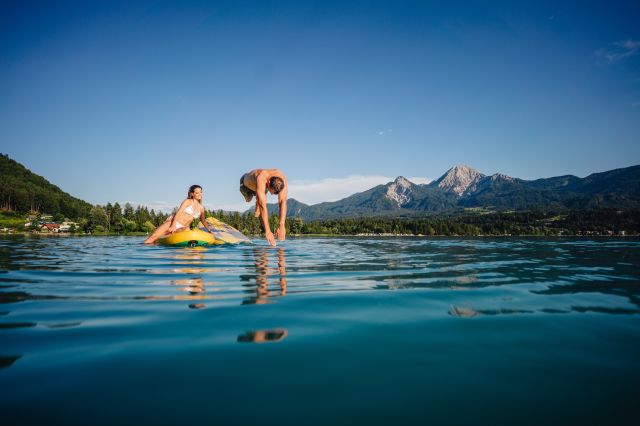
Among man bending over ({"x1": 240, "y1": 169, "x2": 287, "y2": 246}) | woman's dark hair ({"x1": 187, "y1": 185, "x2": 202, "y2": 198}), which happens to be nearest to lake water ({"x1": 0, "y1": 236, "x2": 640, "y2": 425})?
man bending over ({"x1": 240, "y1": 169, "x2": 287, "y2": 246})

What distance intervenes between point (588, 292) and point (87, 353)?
6677mm

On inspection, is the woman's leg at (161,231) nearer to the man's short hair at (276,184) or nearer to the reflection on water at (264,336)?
the man's short hair at (276,184)

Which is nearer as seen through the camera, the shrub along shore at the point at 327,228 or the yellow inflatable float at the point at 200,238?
the yellow inflatable float at the point at 200,238

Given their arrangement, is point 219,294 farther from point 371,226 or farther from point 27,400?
point 371,226

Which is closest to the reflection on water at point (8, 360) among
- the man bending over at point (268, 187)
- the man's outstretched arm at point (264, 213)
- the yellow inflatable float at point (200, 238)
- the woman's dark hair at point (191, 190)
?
the man's outstretched arm at point (264, 213)

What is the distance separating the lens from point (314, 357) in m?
2.45

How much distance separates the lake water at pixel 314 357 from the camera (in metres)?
1.76

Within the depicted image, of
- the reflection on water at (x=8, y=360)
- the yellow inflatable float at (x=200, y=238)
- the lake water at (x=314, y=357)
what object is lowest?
Result: the lake water at (x=314, y=357)

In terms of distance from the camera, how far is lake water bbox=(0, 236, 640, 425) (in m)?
1.76

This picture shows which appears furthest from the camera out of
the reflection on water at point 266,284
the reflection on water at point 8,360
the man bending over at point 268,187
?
the man bending over at point 268,187

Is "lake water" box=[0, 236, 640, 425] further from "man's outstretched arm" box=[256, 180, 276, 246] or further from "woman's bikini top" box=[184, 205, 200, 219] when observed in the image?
"woman's bikini top" box=[184, 205, 200, 219]

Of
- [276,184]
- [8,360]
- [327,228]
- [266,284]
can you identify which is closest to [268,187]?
[276,184]

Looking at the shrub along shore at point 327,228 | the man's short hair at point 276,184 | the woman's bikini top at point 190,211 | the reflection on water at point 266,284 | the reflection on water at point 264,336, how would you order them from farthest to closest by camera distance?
the shrub along shore at point 327,228
the woman's bikini top at point 190,211
the man's short hair at point 276,184
the reflection on water at point 266,284
the reflection on water at point 264,336

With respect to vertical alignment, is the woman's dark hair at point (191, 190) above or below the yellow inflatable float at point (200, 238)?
above
